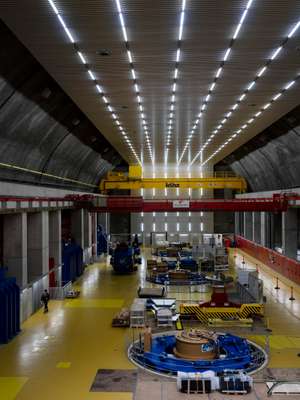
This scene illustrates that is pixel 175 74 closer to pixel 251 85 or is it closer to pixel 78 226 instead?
pixel 251 85

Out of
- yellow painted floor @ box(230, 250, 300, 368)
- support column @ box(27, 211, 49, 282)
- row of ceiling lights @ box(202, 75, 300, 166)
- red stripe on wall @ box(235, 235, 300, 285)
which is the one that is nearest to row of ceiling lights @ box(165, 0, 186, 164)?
row of ceiling lights @ box(202, 75, 300, 166)

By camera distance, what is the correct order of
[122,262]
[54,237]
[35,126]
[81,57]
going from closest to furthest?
[81,57]
[35,126]
[54,237]
[122,262]

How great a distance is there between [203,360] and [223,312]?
17.1 feet

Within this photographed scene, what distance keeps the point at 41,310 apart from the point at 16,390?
9.75 metres

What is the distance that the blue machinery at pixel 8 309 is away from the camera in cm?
1734

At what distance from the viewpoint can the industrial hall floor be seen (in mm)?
12820

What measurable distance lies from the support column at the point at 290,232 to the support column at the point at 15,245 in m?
19.8

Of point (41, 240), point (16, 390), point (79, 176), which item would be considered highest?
point (79, 176)

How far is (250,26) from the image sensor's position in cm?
1168

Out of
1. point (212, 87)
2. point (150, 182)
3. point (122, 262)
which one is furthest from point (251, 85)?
point (150, 182)

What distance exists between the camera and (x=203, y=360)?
14.9m

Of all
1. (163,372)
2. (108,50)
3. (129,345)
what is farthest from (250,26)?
(129,345)

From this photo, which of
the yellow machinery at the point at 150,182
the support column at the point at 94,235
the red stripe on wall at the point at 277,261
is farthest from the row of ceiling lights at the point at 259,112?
the support column at the point at 94,235

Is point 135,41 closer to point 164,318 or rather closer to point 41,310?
point 164,318
